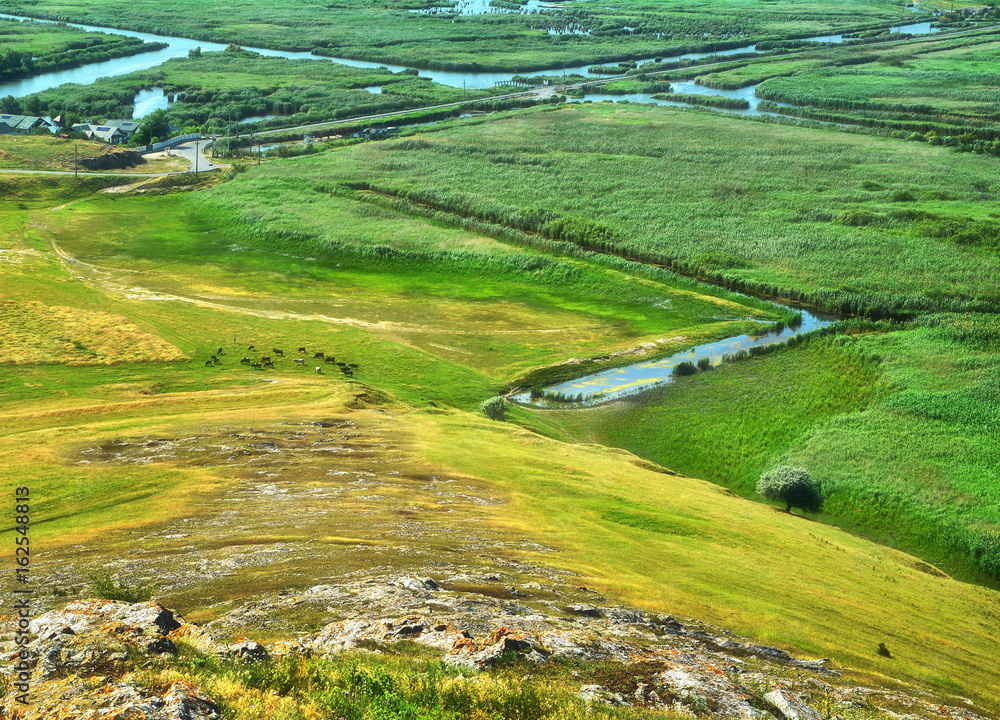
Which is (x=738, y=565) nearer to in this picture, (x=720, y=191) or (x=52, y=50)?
(x=720, y=191)

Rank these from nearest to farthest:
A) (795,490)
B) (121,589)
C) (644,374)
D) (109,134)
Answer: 1. (121,589)
2. (795,490)
3. (644,374)
4. (109,134)

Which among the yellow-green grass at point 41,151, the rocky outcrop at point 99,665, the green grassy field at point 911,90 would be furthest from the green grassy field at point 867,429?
the green grassy field at point 911,90

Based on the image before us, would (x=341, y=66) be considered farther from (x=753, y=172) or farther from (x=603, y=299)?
(x=603, y=299)

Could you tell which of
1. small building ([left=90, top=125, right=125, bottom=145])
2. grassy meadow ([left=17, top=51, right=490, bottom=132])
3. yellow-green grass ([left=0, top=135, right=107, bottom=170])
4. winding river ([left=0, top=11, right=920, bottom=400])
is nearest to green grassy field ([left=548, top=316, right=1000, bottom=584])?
winding river ([left=0, top=11, right=920, bottom=400])

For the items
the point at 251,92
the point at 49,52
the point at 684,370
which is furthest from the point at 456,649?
the point at 49,52

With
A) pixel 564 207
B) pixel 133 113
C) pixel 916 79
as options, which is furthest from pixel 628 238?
pixel 916 79

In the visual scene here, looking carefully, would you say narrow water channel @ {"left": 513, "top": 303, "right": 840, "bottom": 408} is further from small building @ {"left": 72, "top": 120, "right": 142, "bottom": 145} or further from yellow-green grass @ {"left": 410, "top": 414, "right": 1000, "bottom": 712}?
small building @ {"left": 72, "top": 120, "right": 142, "bottom": 145}
